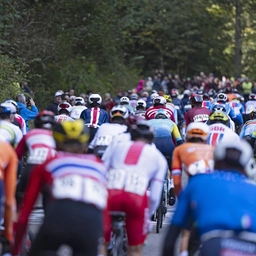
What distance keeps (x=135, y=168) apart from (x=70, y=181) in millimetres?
1874

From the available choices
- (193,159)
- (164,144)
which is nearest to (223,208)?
(193,159)

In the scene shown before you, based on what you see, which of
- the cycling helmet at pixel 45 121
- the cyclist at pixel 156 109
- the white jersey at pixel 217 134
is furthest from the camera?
the cyclist at pixel 156 109

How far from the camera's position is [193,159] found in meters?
10.6

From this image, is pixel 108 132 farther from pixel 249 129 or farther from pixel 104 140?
pixel 249 129

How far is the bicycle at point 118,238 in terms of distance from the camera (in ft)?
32.1

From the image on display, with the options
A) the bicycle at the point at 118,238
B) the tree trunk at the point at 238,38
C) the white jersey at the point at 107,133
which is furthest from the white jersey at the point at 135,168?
the tree trunk at the point at 238,38

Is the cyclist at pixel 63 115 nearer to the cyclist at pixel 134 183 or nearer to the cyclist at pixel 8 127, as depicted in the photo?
the cyclist at pixel 8 127

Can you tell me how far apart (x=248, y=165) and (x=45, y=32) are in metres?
27.2

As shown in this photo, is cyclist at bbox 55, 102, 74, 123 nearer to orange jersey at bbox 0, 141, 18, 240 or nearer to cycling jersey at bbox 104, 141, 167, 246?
cycling jersey at bbox 104, 141, 167, 246

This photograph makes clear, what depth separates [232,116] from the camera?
23.1 m

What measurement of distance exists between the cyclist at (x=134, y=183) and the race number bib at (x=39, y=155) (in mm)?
1647

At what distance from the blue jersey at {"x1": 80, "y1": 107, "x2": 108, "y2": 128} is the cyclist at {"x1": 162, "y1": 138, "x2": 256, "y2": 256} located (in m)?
11.4

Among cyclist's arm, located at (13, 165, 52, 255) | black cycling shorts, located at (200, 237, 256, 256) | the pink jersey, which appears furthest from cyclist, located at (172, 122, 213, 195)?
black cycling shorts, located at (200, 237, 256, 256)

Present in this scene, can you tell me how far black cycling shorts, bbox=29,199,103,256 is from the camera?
23.3 feet
